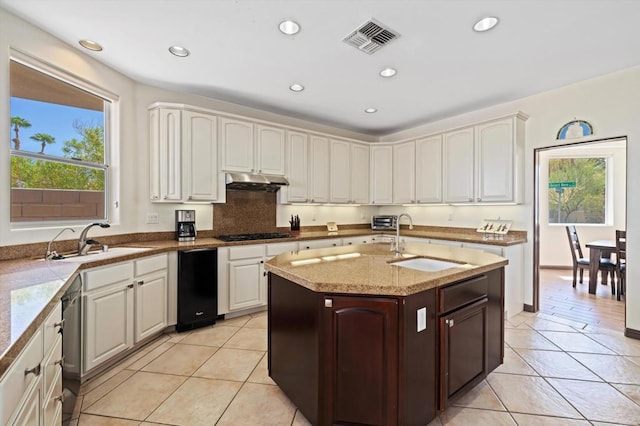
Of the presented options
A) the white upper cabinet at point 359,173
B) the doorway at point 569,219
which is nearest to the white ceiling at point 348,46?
the white upper cabinet at point 359,173

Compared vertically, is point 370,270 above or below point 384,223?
below

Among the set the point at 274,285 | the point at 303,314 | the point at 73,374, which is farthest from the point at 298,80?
the point at 73,374

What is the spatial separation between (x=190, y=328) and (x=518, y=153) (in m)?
4.37

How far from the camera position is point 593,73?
3.15 m

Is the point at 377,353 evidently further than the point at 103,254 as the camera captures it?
No

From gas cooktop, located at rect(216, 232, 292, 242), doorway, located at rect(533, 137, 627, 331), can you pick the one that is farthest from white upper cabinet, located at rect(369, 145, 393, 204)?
doorway, located at rect(533, 137, 627, 331)

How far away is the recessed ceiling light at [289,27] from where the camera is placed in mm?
2279

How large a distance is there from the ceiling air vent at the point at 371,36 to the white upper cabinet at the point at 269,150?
5.96 feet

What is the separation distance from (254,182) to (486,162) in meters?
3.04

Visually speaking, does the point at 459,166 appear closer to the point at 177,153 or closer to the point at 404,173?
the point at 404,173

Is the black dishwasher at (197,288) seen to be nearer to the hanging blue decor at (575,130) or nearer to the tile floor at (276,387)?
the tile floor at (276,387)

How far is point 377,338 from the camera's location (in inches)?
61.6

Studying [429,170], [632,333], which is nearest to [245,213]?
[429,170]

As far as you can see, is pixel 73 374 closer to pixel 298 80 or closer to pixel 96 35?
pixel 96 35
